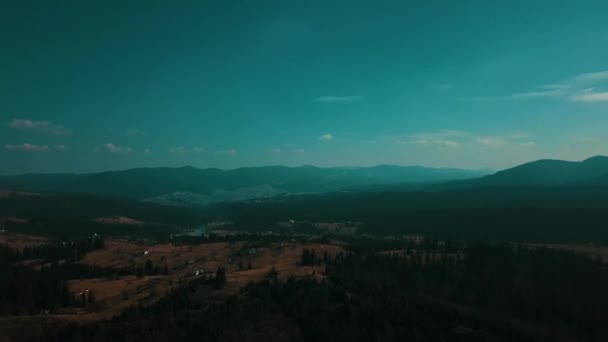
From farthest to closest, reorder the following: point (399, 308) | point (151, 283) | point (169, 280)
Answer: point (169, 280), point (151, 283), point (399, 308)

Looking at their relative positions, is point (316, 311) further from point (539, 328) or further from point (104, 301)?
point (104, 301)

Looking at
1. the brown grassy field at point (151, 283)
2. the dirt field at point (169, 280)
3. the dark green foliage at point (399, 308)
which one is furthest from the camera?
the dirt field at point (169, 280)

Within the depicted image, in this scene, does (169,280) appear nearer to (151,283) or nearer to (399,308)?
(151,283)

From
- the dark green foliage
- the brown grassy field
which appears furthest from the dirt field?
the dark green foliage

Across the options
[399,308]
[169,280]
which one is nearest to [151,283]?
[169,280]

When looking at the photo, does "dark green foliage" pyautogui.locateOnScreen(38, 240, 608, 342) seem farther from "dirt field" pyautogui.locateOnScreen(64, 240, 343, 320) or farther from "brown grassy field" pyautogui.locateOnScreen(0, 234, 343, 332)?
"dirt field" pyautogui.locateOnScreen(64, 240, 343, 320)

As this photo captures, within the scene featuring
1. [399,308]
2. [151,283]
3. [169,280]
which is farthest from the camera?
[169,280]

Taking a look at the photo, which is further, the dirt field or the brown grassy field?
the dirt field

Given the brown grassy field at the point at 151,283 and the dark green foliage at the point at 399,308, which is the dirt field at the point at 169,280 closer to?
the brown grassy field at the point at 151,283

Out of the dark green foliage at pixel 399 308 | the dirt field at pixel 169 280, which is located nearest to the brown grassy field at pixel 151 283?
the dirt field at pixel 169 280

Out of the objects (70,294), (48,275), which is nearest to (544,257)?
(70,294)

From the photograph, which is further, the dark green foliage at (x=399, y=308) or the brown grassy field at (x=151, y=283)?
the brown grassy field at (x=151, y=283)
